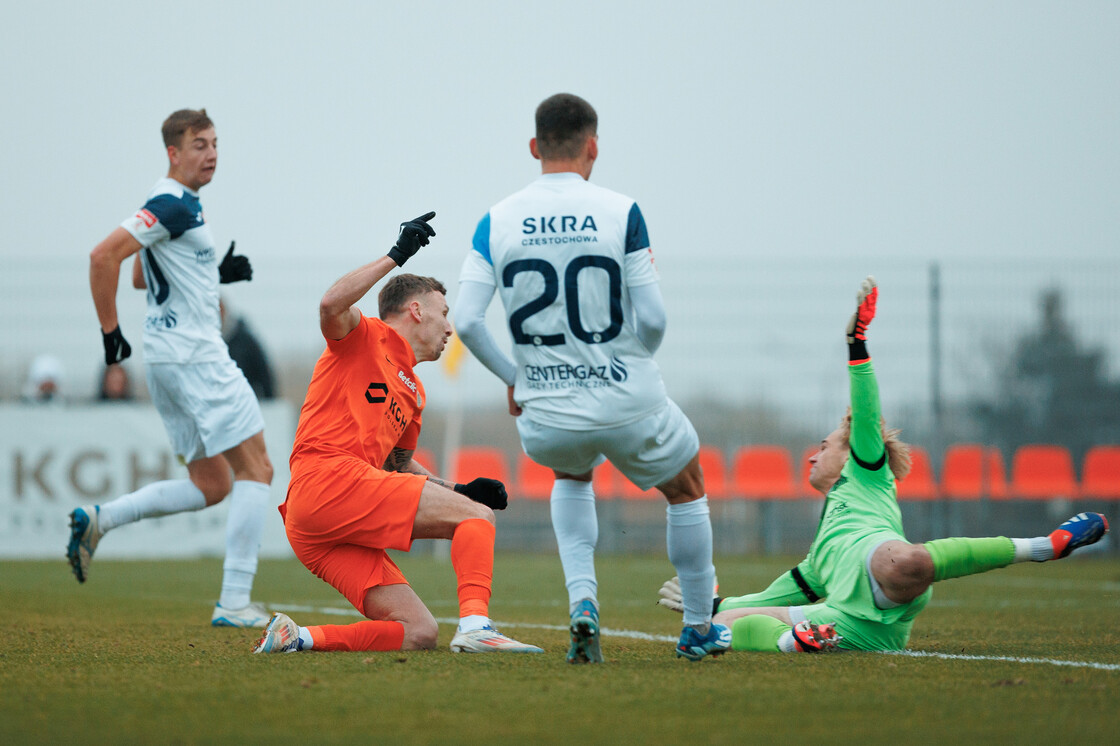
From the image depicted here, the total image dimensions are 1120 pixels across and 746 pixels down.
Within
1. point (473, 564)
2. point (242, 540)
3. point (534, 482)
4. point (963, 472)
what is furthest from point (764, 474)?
point (473, 564)

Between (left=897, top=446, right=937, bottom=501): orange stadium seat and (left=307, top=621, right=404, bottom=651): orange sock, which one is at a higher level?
(left=307, top=621, right=404, bottom=651): orange sock

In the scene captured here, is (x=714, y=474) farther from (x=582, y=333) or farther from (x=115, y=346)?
(x=582, y=333)

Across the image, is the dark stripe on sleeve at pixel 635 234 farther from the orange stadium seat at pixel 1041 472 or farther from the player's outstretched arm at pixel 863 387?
the orange stadium seat at pixel 1041 472

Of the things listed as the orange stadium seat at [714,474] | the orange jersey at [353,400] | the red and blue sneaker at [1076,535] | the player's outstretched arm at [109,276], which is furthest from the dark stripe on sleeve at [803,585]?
the orange stadium seat at [714,474]

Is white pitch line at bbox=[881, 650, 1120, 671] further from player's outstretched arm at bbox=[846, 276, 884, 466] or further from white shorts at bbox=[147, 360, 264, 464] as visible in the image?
white shorts at bbox=[147, 360, 264, 464]

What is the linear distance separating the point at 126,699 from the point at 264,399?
9733mm

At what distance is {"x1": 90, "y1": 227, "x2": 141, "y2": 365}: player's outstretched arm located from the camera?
220 inches

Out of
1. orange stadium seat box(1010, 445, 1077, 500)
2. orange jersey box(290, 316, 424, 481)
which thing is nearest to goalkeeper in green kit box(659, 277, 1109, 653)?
orange jersey box(290, 316, 424, 481)

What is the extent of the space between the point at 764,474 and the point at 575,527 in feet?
31.2

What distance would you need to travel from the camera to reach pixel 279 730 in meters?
2.71

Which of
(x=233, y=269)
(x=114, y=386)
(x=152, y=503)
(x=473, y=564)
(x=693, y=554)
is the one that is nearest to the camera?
(x=693, y=554)

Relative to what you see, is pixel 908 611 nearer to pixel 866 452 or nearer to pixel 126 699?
pixel 866 452

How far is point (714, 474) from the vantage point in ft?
43.0

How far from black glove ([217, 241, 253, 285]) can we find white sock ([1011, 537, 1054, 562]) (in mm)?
4020
